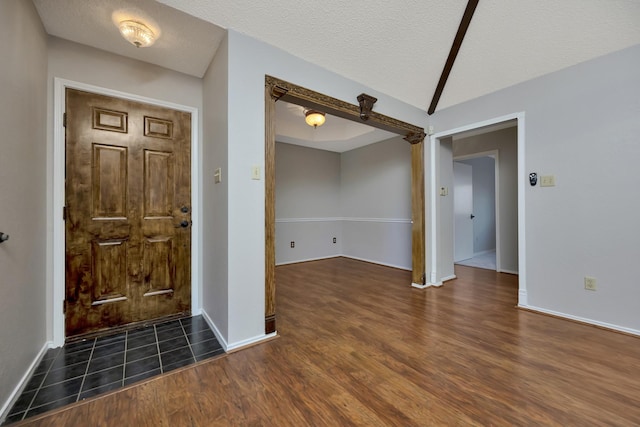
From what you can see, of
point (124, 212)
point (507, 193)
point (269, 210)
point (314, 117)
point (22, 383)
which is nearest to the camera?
point (22, 383)

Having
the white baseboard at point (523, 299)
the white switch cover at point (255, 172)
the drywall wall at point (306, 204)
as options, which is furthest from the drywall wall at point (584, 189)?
the drywall wall at point (306, 204)

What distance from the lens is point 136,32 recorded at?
184 cm

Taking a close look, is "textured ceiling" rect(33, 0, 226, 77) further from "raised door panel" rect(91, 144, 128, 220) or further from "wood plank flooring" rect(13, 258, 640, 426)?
"wood plank flooring" rect(13, 258, 640, 426)

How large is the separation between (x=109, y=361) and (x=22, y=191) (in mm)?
1268

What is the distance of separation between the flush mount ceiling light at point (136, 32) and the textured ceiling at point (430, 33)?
1.11ft

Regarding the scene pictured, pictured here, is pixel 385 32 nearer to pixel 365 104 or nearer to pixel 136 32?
pixel 365 104

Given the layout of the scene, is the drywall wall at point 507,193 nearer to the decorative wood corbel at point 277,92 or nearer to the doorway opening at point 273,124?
the doorway opening at point 273,124

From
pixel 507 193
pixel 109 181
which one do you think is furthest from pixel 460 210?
pixel 109 181

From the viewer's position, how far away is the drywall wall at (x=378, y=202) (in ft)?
14.9

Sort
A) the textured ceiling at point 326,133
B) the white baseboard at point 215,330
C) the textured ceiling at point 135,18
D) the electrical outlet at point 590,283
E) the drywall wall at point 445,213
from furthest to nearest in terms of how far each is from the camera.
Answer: the textured ceiling at point 326,133 < the drywall wall at point 445,213 < the electrical outlet at point 590,283 < the white baseboard at point 215,330 < the textured ceiling at point 135,18

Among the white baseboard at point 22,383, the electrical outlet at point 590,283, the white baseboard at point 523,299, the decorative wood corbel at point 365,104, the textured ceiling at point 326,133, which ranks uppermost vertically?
the textured ceiling at point 326,133

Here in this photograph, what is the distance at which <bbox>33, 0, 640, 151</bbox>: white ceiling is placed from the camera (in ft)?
6.00

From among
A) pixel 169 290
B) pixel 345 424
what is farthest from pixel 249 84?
pixel 345 424

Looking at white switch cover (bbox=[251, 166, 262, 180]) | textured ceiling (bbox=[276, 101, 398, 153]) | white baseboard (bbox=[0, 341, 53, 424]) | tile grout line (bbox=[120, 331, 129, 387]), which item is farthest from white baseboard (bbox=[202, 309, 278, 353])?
textured ceiling (bbox=[276, 101, 398, 153])
